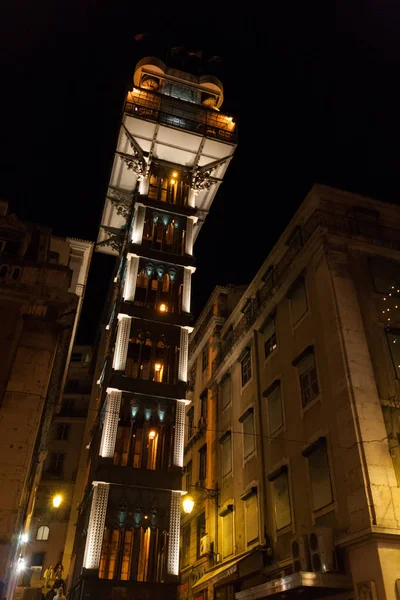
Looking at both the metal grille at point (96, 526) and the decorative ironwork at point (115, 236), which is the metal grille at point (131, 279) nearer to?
the metal grille at point (96, 526)

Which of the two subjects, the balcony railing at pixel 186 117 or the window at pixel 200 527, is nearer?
the window at pixel 200 527

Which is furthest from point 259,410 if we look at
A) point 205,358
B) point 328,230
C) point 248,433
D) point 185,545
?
point 185,545

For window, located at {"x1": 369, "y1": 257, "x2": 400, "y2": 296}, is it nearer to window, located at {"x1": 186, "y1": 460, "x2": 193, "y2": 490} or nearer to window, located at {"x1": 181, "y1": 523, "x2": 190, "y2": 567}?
window, located at {"x1": 186, "y1": 460, "x2": 193, "y2": 490}

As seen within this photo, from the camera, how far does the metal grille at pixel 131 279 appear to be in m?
26.1

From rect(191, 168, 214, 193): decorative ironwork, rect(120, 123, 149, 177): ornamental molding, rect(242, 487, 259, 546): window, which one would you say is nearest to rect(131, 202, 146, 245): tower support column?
rect(120, 123, 149, 177): ornamental molding

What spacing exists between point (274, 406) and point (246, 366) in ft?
17.6

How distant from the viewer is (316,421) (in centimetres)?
1784

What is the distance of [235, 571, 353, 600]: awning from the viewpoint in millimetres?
13914

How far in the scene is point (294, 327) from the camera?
21.6m

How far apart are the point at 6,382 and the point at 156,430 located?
8.43 m

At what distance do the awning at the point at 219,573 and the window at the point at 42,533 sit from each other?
17911mm

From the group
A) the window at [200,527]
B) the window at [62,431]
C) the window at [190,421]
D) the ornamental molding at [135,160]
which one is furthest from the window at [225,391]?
the window at [62,431]

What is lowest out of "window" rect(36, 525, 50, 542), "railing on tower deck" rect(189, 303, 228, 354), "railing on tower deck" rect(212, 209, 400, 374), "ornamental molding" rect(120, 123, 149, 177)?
"window" rect(36, 525, 50, 542)

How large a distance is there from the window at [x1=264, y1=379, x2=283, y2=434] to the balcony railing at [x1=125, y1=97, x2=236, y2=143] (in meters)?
19.5
